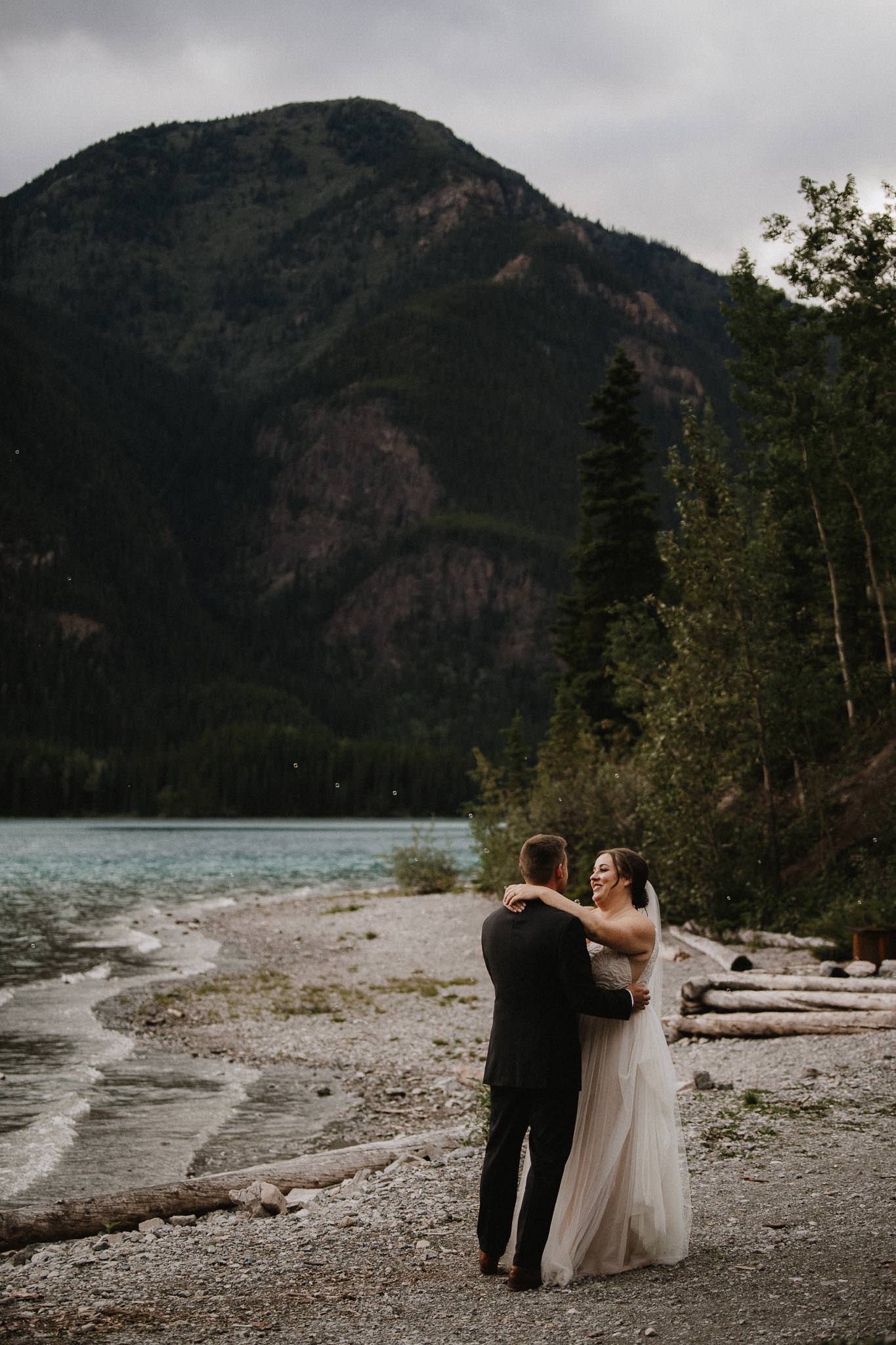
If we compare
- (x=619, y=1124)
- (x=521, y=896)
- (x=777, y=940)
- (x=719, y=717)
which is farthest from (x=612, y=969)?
(x=719, y=717)

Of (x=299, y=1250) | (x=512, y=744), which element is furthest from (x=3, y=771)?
(x=299, y=1250)

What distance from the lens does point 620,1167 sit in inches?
274

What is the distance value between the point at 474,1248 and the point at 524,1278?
3.42ft

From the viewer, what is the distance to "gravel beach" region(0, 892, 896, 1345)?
6395 mm

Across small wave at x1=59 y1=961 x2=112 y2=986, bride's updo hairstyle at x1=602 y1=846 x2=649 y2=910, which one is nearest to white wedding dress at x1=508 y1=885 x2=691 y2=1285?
bride's updo hairstyle at x1=602 y1=846 x2=649 y2=910

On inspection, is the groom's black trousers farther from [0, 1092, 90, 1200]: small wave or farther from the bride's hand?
[0, 1092, 90, 1200]: small wave

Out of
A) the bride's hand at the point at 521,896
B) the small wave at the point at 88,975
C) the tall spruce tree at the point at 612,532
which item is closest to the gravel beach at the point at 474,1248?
the bride's hand at the point at 521,896

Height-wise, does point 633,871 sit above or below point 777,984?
above

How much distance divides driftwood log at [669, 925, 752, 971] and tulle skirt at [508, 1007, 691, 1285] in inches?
436

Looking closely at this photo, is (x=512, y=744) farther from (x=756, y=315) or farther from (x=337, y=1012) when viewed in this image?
(x=337, y=1012)

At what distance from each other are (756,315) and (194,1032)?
22.6 metres

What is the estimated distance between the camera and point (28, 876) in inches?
2566

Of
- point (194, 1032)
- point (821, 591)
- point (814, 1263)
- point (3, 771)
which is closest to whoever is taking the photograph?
point (814, 1263)

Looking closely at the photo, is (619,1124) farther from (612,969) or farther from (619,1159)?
(612,969)
